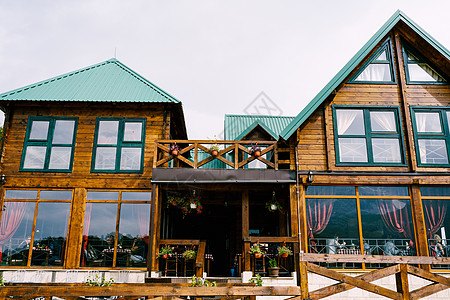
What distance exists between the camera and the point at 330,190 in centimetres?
1212

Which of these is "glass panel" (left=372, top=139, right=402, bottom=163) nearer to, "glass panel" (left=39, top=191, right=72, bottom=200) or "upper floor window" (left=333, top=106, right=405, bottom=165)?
"upper floor window" (left=333, top=106, right=405, bottom=165)

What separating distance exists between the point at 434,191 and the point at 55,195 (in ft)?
38.2

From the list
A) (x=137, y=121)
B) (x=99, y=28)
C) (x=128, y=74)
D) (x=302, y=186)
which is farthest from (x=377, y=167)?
(x=99, y=28)

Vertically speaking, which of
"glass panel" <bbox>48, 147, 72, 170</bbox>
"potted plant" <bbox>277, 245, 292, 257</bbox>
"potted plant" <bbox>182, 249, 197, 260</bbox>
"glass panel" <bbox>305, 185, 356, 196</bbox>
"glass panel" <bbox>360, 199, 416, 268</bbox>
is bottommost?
"potted plant" <bbox>182, 249, 197, 260</bbox>

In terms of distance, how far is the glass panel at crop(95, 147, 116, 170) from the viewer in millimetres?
12844

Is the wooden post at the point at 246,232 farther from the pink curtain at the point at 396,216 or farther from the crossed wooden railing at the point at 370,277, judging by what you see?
the pink curtain at the point at 396,216

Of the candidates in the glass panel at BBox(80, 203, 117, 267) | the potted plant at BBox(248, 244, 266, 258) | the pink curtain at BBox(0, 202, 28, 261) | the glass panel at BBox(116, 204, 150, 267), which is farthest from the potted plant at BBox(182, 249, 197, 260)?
the pink curtain at BBox(0, 202, 28, 261)

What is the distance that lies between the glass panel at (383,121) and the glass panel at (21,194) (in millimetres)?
10841

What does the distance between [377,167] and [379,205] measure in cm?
115

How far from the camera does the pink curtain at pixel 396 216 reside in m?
11.8

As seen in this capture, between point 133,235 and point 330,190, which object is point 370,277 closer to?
point 330,190

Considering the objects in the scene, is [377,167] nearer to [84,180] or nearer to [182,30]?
[84,180]

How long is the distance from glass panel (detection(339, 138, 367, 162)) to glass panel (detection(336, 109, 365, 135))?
0.26m

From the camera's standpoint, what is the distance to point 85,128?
519 inches
